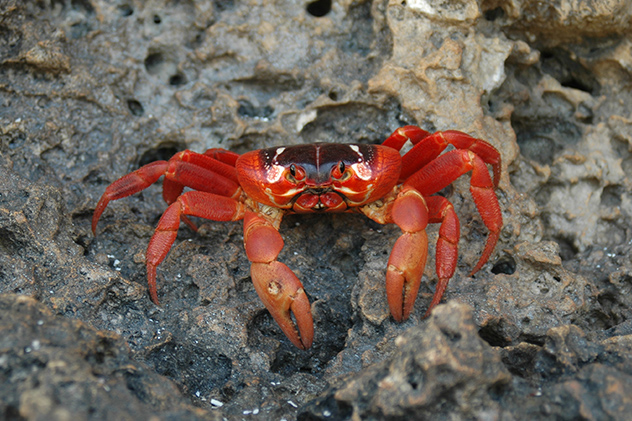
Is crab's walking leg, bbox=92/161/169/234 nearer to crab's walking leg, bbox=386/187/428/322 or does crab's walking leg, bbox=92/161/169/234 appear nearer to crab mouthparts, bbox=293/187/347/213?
crab mouthparts, bbox=293/187/347/213

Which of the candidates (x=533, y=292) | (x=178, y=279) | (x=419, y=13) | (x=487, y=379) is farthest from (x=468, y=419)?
(x=419, y=13)

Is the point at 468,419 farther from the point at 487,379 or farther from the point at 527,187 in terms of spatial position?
the point at 527,187

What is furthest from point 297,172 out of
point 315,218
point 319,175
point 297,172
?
point 315,218

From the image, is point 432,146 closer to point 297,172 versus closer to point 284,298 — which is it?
point 297,172

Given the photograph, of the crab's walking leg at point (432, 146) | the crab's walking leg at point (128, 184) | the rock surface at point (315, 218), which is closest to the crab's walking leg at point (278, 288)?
the rock surface at point (315, 218)

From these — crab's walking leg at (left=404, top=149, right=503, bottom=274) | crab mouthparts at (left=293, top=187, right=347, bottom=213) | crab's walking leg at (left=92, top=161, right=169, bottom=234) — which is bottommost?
crab's walking leg at (left=92, top=161, right=169, bottom=234)

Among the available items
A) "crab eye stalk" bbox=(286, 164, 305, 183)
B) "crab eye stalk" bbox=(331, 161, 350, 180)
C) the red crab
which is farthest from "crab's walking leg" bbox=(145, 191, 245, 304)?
"crab eye stalk" bbox=(331, 161, 350, 180)
